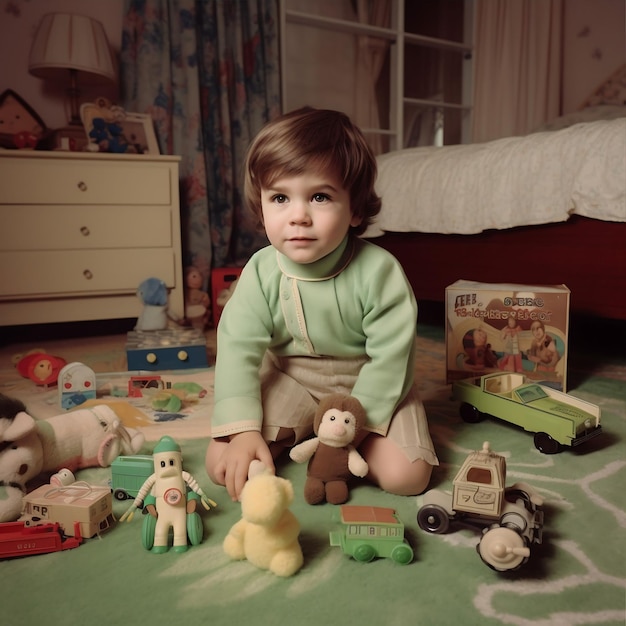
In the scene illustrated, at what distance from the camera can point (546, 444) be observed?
3.14 ft

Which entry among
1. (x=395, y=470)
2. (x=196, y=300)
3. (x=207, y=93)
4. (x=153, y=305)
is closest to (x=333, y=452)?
(x=395, y=470)

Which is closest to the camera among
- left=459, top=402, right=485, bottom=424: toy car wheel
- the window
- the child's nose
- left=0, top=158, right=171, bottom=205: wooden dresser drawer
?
the child's nose

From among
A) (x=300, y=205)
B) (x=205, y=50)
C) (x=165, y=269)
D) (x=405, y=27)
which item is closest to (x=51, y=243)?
(x=165, y=269)

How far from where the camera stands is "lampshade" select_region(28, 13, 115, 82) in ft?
6.30

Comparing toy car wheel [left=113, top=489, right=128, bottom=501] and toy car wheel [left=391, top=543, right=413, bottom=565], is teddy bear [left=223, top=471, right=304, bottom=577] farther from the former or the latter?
toy car wheel [left=113, top=489, right=128, bottom=501]

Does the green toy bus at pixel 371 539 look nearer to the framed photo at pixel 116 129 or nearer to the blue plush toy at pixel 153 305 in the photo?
the blue plush toy at pixel 153 305

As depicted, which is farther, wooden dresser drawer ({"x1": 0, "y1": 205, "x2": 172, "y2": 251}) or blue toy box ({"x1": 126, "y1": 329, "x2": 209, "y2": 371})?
wooden dresser drawer ({"x1": 0, "y1": 205, "x2": 172, "y2": 251})

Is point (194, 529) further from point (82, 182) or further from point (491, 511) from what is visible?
point (82, 182)

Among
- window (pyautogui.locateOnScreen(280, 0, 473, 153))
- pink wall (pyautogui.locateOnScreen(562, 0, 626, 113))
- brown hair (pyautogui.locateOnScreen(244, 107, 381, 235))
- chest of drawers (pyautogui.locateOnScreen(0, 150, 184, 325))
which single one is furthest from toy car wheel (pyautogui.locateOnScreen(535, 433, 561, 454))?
pink wall (pyautogui.locateOnScreen(562, 0, 626, 113))

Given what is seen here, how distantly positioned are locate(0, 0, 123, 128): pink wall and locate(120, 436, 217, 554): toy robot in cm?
190

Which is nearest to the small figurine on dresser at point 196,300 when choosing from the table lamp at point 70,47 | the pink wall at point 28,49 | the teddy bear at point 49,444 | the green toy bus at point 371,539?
the table lamp at point 70,47

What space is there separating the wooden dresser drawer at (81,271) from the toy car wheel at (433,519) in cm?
148

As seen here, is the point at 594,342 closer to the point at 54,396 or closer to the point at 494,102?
the point at 54,396

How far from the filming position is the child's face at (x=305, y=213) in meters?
0.77
